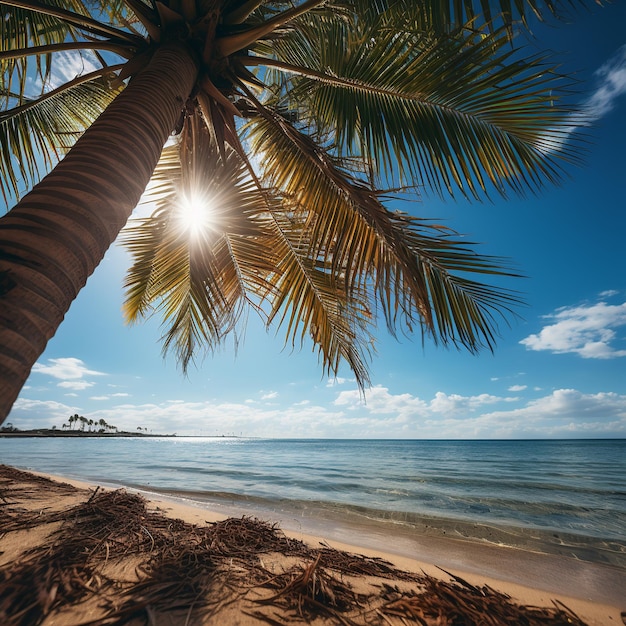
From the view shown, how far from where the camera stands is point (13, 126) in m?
3.59

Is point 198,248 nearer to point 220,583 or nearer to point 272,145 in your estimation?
point 272,145

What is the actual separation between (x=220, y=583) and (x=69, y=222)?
2106 mm

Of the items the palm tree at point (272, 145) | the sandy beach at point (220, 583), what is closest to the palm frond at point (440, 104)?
the palm tree at point (272, 145)

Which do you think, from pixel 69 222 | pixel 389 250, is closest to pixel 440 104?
pixel 389 250

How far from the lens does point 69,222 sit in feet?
4.43

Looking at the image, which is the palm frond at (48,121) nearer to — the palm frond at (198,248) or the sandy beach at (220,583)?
the palm frond at (198,248)

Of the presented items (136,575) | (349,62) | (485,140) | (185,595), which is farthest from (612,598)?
(349,62)

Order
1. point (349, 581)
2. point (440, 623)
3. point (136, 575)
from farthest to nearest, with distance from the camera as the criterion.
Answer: point (349, 581) < point (136, 575) < point (440, 623)

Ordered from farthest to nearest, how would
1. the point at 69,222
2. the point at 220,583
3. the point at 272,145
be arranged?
the point at 272,145 < the point at 220,583 < the point at 69,222

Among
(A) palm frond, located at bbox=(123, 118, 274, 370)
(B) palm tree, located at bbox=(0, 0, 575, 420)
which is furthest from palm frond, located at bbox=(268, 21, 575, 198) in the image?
(A) palm frond, located at bbox=(123, 118, 274, 370)

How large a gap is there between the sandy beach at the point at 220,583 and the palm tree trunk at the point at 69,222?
4.44 feet

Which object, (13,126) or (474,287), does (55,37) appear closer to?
(13,126)

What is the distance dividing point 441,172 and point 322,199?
119 cm

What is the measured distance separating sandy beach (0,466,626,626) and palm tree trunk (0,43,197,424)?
1353mm
